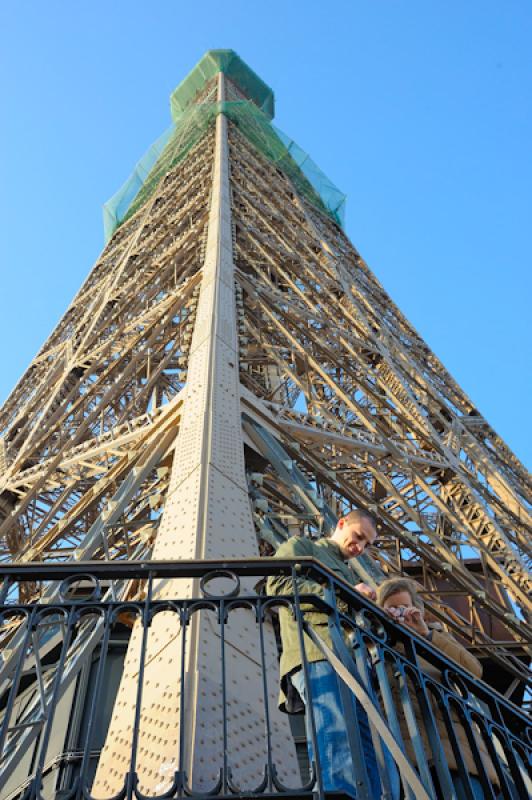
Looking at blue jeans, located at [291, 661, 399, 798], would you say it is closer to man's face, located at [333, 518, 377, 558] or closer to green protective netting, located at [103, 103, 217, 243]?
man's face, located at [333, 518, 377, 558]

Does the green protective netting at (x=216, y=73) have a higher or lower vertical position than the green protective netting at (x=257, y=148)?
higher

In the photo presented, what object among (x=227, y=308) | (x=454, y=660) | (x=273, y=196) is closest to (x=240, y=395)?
(x=227, y=308)

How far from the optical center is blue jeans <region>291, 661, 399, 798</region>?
110 inches

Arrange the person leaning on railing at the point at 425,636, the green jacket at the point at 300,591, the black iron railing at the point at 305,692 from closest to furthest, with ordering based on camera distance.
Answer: the black iron railing at the point at 305,692, the green jacket at the point at 300,591, the person leaning on railing at the point at 425,636

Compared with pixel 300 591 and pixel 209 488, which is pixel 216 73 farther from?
pixel 300 591

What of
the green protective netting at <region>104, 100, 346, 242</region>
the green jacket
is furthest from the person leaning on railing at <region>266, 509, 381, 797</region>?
the green protective netting at <region>104, 100, 346, 242</region>

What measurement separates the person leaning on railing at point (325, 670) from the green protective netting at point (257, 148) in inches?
872

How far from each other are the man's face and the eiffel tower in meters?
0.59

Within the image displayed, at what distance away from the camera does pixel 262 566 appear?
3.42 meters

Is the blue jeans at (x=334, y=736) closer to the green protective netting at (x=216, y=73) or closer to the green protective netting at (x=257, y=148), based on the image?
the green protective netting at (x=257, y=148)

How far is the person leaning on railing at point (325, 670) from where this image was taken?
2.87 m

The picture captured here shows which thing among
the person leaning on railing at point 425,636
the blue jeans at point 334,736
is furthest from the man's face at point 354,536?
the blue jeans at point 334,736

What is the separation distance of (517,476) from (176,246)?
717cm

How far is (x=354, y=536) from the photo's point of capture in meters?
3.82
